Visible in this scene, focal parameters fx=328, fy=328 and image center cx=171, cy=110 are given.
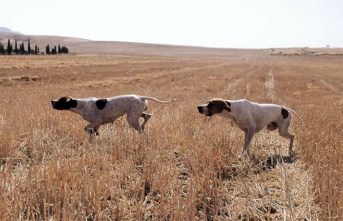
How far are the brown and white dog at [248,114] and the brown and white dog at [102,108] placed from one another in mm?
1720

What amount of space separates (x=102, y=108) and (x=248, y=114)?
10.2 feet

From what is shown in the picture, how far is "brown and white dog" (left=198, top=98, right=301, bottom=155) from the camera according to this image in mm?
6262

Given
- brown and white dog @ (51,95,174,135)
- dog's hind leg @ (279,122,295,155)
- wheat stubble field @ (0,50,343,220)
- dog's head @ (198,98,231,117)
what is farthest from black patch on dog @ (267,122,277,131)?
brown and white dog @ (51,95,174,135)

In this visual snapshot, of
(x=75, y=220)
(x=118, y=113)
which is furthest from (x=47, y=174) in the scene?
(x=118, y=113)

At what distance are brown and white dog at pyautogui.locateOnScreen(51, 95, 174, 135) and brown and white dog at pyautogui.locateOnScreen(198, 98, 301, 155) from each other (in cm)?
172

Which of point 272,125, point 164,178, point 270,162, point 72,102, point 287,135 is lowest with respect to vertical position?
point 270,162

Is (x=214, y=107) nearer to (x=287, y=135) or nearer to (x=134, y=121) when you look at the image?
(x=287, y=135)

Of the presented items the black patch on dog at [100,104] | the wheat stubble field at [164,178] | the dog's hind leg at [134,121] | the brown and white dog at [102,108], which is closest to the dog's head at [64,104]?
the brown and white dog at [102,108]

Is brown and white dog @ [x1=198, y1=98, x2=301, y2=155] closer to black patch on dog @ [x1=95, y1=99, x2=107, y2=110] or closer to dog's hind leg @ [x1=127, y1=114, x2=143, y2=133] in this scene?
dog's hind leg @ [x1=127, y1=114, x2=143, y2=133]

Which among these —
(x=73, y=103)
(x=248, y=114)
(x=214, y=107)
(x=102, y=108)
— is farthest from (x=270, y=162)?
(x=73, y=103)

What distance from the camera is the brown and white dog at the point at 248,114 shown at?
6.26m

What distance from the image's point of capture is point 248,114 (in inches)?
253

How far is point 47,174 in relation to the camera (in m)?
4.13

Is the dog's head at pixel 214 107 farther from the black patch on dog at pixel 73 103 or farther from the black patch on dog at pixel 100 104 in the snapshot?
the black patch on dog at pixel 73 103
